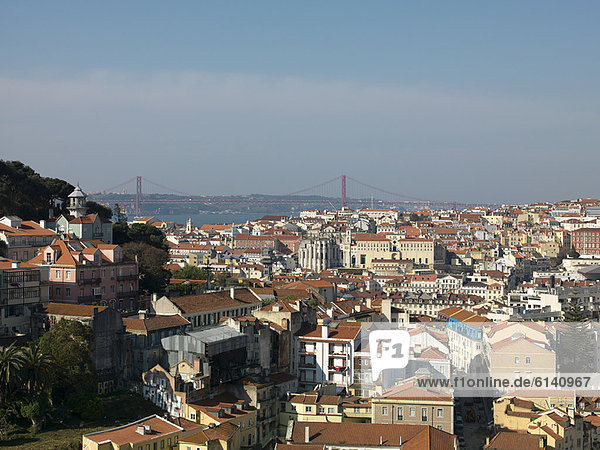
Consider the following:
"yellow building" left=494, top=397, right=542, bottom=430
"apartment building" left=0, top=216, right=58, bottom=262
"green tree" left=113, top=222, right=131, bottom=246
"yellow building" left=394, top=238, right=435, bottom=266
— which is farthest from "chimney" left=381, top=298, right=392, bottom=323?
"yellow building" left=394, top=238, right=435, bottom=266

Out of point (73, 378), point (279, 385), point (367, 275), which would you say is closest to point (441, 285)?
point (367, 275)

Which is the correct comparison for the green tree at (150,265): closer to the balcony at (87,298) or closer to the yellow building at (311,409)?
the balcony at (87,298)

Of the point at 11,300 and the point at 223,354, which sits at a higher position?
the point at 11,300

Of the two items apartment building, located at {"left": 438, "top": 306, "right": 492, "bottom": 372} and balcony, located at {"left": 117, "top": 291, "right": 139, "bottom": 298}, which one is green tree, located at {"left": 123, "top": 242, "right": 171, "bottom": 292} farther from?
Result: apartment building, located at {"left": 438, "top": 306, "right": 492, "bottom": 372}

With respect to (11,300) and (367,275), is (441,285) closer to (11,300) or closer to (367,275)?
(367,275)

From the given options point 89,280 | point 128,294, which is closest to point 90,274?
point 89,280

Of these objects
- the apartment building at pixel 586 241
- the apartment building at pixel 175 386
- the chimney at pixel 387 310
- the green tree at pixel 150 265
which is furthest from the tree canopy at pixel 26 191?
the apartment building at pixel 586 241

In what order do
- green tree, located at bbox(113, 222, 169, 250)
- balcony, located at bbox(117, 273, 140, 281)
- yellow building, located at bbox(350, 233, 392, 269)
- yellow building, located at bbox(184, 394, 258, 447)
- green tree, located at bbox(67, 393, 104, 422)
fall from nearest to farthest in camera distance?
1. green tree, located at bbox(67, 393, 104, 422)
2. yellow building, located at bbox(184, 394, 258, 447)
3. balcony, located at bbox(117, 273, 140, 281)
4. green tree, located at bbox(113, 222, 169, 250)
5. yellow building, located at bbox(350, 233, 392, 269)
